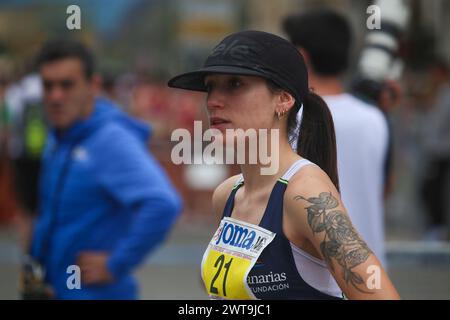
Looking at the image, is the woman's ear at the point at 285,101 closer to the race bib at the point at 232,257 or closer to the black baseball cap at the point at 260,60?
the black baseball cap at the point at 260,60

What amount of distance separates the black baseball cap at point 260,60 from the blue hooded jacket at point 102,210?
2.00 metres

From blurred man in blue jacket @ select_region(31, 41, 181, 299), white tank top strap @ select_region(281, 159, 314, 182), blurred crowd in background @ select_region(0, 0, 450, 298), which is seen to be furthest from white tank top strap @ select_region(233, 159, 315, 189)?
blurred crowd in background @ select_region(0, 0, 450, 298)

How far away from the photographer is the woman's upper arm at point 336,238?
2789 millimetres

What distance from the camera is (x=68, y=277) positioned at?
4.92m

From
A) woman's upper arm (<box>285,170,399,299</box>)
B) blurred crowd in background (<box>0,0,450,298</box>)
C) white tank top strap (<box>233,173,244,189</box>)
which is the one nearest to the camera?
woman's upper arm (<box>285,170,399,299</box>)

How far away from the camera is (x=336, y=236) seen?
2863 millimetres

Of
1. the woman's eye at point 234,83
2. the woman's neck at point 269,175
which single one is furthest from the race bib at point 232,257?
the woman's eye at point 234,83

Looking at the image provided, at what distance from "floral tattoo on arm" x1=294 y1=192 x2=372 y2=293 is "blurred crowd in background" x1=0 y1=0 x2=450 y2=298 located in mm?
2333

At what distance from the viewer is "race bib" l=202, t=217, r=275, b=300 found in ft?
9.96

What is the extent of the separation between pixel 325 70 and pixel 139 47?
21639mm

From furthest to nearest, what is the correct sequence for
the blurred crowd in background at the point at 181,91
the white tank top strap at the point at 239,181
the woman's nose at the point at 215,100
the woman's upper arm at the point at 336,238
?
1. the blurred crowd in background at the point at 181,91
2. the white tank top strap at the point at 239,181
3. the woman's nose at the point at 215,100
4. the woman's upper arm at the point at 336,238

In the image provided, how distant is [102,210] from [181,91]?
11.8m

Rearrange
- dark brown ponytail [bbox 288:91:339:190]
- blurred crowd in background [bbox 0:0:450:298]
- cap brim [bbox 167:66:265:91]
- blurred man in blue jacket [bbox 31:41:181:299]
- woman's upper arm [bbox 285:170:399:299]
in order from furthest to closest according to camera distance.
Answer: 1. blurred crowd in background [bbox 0:0:450:298]
2. blurred man in blue jacket [bbox 31:41:181:299]
3. dark brown ponytail [bbox 288:91:339:190]
4. cap brim [bbox 167:66:265:91]
5. woman's upper arm [bbox 285:170:399:299]

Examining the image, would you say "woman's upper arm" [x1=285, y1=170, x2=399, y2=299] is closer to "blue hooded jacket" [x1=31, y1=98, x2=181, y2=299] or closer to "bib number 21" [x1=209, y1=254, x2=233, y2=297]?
"bib number 21" [x1=209, y1=254, x2=233, y2=297]
